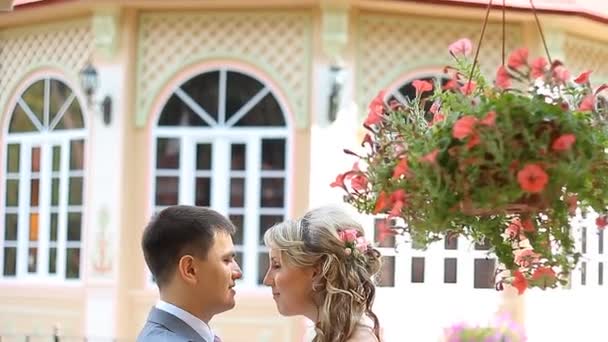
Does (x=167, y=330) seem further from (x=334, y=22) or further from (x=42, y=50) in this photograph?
(x=42, y=50)

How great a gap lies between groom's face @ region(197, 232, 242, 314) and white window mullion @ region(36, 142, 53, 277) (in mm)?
9160

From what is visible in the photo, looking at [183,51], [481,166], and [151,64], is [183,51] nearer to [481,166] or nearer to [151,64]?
[151,64]

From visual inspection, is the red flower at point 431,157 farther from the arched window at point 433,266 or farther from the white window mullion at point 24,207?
the white window mullion at point 24,207

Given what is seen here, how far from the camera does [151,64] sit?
38.5ft

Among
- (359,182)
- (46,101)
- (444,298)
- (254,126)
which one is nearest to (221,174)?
(254,126)

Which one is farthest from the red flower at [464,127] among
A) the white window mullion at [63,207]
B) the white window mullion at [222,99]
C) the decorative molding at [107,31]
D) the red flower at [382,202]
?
the white window mullion at [63,207]

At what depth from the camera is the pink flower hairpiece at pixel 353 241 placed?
11.9ft

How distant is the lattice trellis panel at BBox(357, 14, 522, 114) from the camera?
38.0 ft

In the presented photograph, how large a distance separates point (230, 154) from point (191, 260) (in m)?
8.13

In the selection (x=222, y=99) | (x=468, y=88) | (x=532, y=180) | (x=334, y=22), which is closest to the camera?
(x=532, y=180)

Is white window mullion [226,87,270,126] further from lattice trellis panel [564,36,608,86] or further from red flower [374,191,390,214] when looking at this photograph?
red flower [374,191,390,214]

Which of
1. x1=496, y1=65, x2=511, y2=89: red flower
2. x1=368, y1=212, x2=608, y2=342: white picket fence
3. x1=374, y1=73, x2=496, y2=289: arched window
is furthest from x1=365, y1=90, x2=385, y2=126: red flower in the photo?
x1=374, y1=73, x2=496, y2=289: arched window

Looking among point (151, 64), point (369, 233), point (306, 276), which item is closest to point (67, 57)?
point (151, 64)

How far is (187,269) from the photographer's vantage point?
3463 mm
